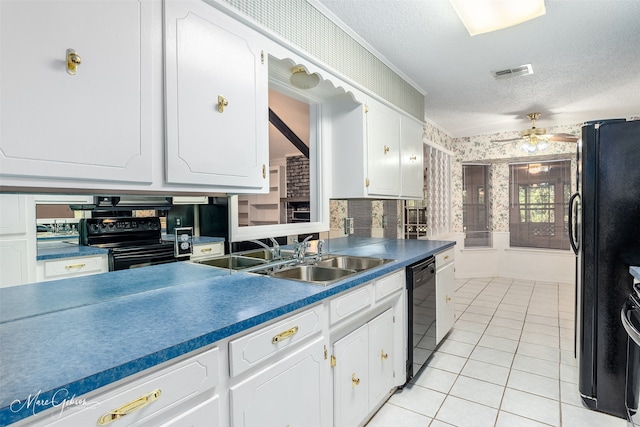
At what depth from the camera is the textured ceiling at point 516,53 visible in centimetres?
205

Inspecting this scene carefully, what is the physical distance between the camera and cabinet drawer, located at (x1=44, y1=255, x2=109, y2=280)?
1.14m

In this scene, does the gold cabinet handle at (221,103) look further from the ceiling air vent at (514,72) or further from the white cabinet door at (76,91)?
the ceiling air vent at (514,72)

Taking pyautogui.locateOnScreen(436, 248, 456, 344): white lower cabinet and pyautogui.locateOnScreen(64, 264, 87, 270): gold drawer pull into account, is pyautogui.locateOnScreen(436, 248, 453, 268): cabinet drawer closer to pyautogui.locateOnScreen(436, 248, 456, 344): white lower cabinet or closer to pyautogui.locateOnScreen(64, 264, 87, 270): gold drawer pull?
pyautogui.locateOnScreen(436, 248, 456, 344): white lower cabinet

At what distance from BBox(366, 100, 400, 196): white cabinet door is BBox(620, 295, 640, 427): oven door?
1622mm

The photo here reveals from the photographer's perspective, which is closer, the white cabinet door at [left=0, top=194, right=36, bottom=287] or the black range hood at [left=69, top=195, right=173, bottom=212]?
the white cabinet door at [left=0, top=194, right=36, bottom=287]

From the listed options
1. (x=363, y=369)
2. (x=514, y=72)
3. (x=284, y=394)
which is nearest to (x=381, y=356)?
(x=363, y=369)

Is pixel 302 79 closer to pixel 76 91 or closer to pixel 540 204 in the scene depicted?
pixel 76 91

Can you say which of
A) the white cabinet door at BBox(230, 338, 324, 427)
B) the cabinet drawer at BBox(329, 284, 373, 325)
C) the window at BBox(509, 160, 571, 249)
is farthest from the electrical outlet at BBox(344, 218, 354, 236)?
the window at BBox(509, 160, 571, 249)

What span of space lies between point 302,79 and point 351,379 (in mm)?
1748

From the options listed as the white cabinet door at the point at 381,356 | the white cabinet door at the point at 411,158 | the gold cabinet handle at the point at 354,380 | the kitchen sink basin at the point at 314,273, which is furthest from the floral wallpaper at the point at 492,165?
the gold cabinet handle at the point at 354,380

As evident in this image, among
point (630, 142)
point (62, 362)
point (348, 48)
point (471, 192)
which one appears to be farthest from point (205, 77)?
point (471, 192)

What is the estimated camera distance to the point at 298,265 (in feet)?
6.70

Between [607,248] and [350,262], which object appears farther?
[350,262]

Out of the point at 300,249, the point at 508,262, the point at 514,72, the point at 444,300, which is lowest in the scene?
the point at 508,262
